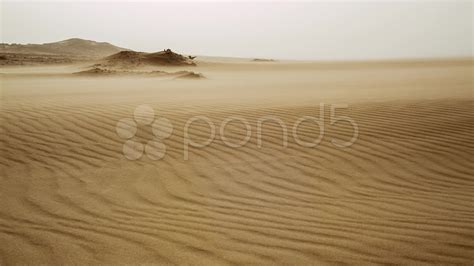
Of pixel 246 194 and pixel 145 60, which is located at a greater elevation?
pixel 145 60

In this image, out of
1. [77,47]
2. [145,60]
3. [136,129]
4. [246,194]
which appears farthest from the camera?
[77,47]

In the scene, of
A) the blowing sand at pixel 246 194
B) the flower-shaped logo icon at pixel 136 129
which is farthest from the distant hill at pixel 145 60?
the blowing sand at pixel 246 194

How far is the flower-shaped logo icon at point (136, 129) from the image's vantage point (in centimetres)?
487

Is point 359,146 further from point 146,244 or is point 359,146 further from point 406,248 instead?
point 146,244

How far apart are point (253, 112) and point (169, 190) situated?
3.32 meters

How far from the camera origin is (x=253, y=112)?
6.89 meters

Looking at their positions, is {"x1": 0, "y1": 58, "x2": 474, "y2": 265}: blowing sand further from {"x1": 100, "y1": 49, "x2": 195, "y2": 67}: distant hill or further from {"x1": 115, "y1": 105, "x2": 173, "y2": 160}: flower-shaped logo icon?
{"x1": 100, "y1": 49, "x2": 195, "y2": 67}: distant hill

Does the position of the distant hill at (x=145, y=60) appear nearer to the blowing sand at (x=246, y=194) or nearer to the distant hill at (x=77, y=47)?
the blowing sand at (x=246, y=194)

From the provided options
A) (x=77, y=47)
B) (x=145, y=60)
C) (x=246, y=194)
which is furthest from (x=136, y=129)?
(x=77, y=47)

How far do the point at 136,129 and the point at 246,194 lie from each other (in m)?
2.68

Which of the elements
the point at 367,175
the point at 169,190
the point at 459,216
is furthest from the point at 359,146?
the point at 169,190

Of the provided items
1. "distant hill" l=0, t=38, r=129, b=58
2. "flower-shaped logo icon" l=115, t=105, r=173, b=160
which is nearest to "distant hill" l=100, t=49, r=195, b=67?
"flower-shaped logo icon" l=115, t=105, r=173, b=160

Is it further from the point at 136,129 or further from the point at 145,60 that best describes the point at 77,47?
the point at 136,129

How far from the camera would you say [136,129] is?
582 centimetres
